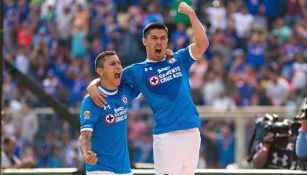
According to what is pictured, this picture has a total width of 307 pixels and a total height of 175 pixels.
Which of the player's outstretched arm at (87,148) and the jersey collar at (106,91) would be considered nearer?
the player's outstretched arm at (87,148)

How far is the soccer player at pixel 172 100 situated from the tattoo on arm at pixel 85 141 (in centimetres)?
39

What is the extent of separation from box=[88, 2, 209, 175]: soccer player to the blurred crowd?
665 centimetres

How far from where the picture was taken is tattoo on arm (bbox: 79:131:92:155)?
31.4 ft

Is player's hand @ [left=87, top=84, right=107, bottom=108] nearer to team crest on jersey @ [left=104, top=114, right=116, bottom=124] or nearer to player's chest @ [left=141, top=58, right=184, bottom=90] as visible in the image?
team crest on jersey @ [left=104, top=114, right=116, bottom=124]

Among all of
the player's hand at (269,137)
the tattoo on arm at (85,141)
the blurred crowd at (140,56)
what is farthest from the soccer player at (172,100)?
the blurred crowd at (140,56)

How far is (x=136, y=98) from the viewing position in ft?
34.4

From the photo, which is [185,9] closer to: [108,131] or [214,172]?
[108,131]

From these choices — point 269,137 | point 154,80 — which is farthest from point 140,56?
point 154,80

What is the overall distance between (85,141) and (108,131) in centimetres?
36

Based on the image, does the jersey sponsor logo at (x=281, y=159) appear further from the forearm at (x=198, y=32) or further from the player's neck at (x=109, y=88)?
the player's neck at (x=109, y=88)

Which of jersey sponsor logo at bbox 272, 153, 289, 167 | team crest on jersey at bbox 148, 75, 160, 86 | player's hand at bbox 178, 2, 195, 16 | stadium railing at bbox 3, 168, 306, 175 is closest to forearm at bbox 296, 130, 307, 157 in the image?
stadium railing at bbox 3, 168, 306, 175

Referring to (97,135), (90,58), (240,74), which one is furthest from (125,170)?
(90,58)

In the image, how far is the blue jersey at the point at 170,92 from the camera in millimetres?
10039

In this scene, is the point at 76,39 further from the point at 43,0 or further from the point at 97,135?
the point at 97,135
